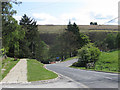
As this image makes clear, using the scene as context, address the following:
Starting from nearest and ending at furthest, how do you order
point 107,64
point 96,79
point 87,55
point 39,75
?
1. point 96,79
2. point 39,75
3. point 87,55
4. point 107,64

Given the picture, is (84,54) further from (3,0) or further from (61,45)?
(61,45)

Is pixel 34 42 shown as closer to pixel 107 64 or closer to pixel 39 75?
pixel 107 64

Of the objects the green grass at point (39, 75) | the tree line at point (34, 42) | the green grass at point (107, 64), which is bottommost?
the green grass at point (107, 64)

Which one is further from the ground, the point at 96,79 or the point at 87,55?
the point at 87,55

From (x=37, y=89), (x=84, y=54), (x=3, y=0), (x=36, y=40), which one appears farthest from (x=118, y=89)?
(x=36, y=40)

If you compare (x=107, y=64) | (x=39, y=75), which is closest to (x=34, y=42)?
(x=107, y=64)

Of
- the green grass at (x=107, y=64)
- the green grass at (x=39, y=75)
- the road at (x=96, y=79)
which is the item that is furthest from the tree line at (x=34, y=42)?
the road at (x=96, y=79)

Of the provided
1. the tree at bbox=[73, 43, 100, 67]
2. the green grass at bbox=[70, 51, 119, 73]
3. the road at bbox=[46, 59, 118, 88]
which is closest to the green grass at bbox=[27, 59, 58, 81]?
the road at bbox=[46, 59, 118, 88]

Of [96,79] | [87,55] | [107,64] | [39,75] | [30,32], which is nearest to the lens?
[96,79]

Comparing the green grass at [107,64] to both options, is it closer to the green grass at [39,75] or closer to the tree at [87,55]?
the tree at [87,55]

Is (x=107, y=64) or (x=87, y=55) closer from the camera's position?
(x=87, y=55)

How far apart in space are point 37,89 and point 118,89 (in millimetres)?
4434

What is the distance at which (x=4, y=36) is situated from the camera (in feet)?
95.5

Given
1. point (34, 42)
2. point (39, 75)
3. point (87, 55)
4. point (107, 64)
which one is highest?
point (34, 42)
